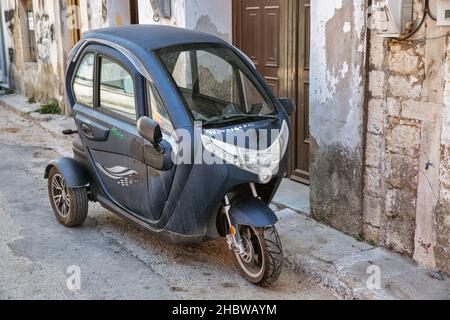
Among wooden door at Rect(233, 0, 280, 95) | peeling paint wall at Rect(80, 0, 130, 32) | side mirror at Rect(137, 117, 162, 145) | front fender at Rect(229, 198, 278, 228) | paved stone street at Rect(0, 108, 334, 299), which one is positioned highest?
peeling paint wall at Rect(80, 0, 130, 32)

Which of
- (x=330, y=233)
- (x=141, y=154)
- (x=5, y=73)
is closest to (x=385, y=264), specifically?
(x=330, y=233)

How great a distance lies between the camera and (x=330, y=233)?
5227mm

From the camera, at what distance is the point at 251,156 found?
4.26 metres

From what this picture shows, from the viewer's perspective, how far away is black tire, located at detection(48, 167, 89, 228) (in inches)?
214

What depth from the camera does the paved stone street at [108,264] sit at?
4.38 m

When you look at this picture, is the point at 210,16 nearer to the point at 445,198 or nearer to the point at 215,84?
the point at 215,84

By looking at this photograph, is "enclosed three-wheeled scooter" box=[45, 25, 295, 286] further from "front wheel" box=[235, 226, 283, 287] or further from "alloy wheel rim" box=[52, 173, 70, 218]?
"alloy wheel rim" box=[52, 173, 70, 218]

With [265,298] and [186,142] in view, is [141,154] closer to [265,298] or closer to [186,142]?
[186,142]

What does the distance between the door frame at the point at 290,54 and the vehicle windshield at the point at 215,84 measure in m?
1.71

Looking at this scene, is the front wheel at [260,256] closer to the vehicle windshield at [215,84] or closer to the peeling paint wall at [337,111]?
the vehicle windshield at [215,84]

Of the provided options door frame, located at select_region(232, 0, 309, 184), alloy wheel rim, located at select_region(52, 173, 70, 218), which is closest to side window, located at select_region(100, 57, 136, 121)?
alloy wheel rim, located at select_region(52, 173, 70, 218)

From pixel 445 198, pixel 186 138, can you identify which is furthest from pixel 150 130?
Answer: pixel 445 198

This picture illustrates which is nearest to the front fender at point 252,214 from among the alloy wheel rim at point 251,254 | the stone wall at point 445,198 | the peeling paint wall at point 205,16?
the alloy wheel rim at point 251,254

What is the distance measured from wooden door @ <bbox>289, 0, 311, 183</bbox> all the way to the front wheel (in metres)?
2.21
